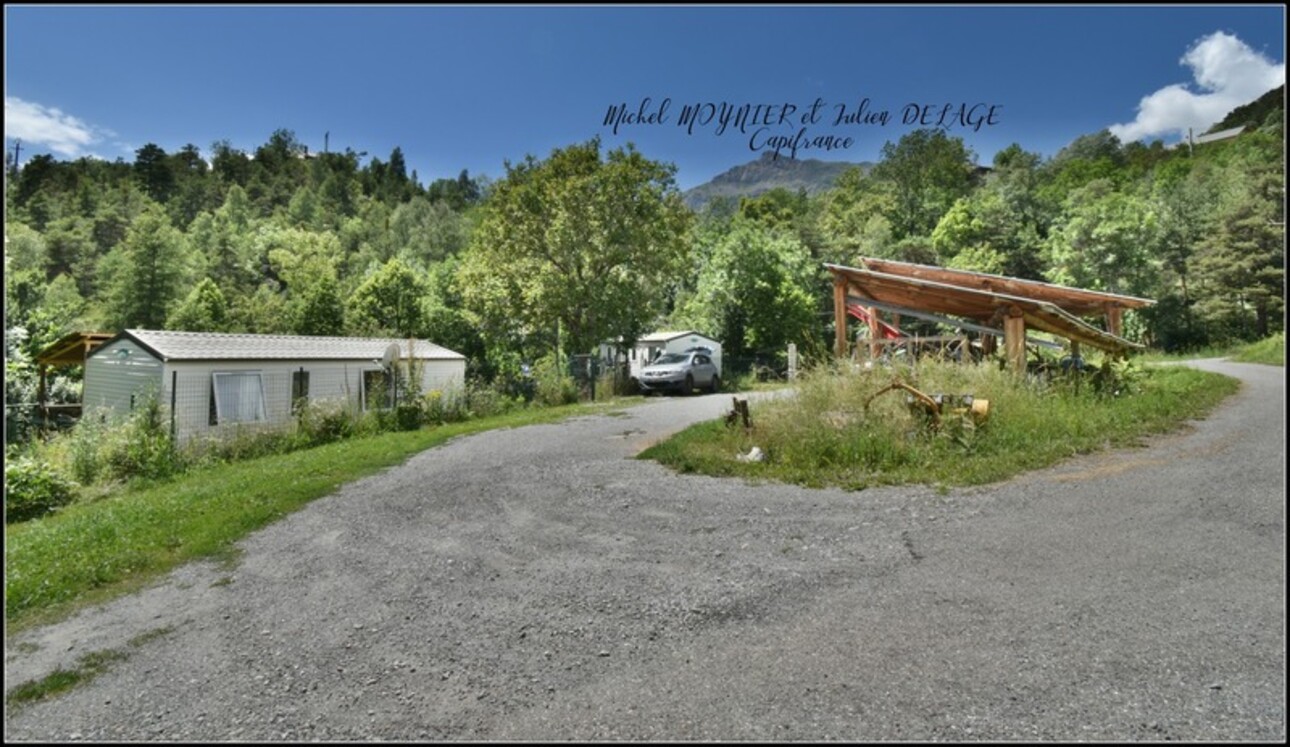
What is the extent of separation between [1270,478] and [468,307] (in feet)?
75.2

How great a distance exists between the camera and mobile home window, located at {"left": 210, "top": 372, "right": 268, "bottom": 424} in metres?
13.7

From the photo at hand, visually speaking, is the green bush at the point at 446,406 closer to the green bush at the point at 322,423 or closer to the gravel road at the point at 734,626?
the green bush at the point at 322,423

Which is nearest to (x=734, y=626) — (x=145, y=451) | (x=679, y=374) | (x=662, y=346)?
(x=145, y=451)

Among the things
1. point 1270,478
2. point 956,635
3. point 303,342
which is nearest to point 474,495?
point 956,635

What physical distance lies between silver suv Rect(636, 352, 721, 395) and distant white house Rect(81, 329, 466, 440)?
744 centimetres

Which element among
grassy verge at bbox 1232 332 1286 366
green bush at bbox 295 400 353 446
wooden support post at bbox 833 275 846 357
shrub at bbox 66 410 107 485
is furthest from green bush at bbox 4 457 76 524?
grassy verge at bbox 1232 332 1286 366

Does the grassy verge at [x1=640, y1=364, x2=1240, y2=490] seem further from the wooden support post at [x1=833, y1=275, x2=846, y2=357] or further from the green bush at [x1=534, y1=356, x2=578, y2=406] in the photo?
the green bush at [x1=534, y1=356, x2=578, y2=406]

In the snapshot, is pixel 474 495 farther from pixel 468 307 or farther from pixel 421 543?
pixel 468 307

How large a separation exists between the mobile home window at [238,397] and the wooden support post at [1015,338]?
1590 centimetres

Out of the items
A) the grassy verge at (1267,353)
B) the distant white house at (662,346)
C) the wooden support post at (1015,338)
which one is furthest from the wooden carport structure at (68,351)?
the grassy verge at (1267,353)

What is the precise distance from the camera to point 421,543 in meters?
5.14

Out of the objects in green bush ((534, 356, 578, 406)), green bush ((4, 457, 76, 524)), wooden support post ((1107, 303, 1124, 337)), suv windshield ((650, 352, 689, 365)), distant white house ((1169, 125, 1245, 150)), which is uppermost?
distant white house ((1169, 125, 1245, 150))

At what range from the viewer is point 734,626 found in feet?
10.7

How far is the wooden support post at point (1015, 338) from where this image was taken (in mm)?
9969
